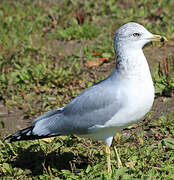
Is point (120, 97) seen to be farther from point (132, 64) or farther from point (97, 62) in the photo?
point (97, 62)

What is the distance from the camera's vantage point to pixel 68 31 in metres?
7.07

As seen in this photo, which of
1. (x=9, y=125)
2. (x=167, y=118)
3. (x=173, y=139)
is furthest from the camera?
(x=9, y=125)

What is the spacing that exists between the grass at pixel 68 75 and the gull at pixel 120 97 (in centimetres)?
39

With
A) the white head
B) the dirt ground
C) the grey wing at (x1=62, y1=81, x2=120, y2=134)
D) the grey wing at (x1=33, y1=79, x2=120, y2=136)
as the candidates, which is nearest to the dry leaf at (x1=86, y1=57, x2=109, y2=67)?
the dirt ground

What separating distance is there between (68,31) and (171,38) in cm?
166

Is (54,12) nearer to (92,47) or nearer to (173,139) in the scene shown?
(92,47)

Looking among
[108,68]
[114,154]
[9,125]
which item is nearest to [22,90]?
[9,125]

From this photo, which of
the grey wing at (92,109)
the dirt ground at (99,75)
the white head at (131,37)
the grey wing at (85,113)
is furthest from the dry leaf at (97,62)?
the white head at (131,37)

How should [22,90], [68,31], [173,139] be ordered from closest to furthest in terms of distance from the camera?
[173,139] < [22,90] < [68,31]

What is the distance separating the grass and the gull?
392 mm

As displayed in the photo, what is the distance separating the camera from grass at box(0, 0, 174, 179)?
4.21 metres

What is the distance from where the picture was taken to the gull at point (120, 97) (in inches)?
141

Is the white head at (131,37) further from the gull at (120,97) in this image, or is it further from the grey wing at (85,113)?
the grey wing at (85,113)

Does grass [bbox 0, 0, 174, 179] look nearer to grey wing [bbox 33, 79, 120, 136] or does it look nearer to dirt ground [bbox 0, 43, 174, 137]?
dirt ground [bbox 0, 43, 174, 137]
